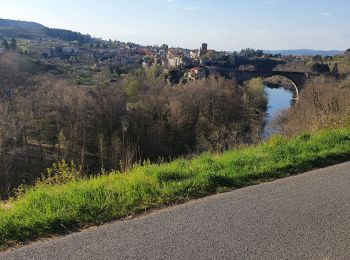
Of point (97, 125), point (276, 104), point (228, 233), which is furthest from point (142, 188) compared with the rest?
point (276, 104)

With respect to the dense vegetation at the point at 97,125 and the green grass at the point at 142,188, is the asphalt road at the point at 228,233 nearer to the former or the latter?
the green grass at the point at 142,188

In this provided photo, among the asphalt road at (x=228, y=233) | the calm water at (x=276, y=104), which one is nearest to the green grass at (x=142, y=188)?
the asphalt road at (x=228, y=233)

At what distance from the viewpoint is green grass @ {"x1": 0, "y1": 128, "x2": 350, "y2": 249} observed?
368cm

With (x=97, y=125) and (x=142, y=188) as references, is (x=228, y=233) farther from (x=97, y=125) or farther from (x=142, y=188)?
(x=97, y=125)

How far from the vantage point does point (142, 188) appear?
4.55m

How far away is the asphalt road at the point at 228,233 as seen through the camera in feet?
10.4

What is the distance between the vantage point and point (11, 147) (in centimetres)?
2769

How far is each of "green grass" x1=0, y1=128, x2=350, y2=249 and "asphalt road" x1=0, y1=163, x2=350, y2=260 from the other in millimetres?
222

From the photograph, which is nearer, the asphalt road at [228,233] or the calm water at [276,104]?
the asphalt road at [228,233]

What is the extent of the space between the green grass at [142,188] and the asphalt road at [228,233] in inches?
8.7

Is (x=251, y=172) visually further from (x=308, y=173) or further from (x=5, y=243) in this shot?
(x=5, y=243)

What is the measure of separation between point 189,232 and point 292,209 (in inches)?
48.7

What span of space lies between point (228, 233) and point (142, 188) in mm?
1299

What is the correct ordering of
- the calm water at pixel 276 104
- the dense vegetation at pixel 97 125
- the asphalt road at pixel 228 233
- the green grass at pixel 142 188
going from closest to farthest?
the asphalt road at pixel 228 233
the green grass at pixel 142 188
the dense vegetation at pixel 97 125
the calm water at pixel 276 104
